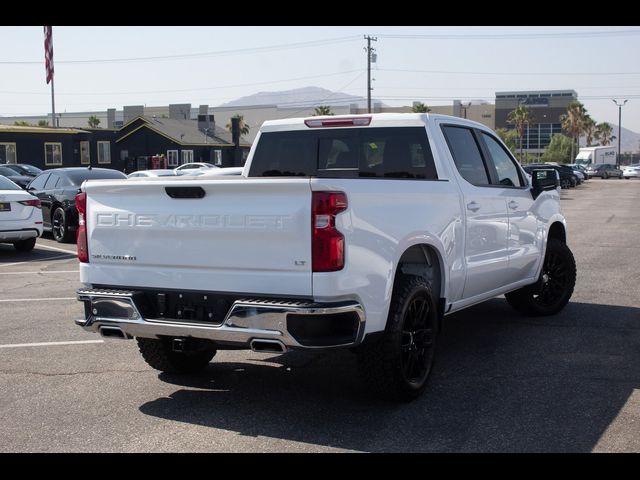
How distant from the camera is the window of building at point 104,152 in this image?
61.2 m

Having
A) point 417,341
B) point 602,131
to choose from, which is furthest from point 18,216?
point 602,131

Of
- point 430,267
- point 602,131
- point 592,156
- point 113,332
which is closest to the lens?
point 113,332

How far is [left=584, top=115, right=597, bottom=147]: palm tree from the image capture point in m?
113

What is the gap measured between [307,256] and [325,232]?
0.18 meters

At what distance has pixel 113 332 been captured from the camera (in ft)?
18.4

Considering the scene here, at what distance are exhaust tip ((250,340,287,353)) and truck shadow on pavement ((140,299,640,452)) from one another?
0.54 metres

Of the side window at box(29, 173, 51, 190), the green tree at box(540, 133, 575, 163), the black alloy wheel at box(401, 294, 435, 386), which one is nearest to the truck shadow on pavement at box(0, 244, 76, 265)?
the side window at box(29, 173, 51, 190)

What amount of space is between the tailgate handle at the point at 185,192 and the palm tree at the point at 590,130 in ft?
372

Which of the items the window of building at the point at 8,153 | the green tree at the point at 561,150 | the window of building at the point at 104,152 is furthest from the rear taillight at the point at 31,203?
the green tree at the point at 561,150

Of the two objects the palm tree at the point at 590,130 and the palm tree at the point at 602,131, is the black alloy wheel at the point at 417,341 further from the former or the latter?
the palm tree at the point at 602,131

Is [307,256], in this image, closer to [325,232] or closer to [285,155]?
[325,232]

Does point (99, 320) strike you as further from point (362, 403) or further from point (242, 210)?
point (362, 403)

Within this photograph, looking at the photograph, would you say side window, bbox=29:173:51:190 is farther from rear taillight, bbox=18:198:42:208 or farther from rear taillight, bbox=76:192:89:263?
rear taillight, bbox=76:192:89:263

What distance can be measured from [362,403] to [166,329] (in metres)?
1.48
